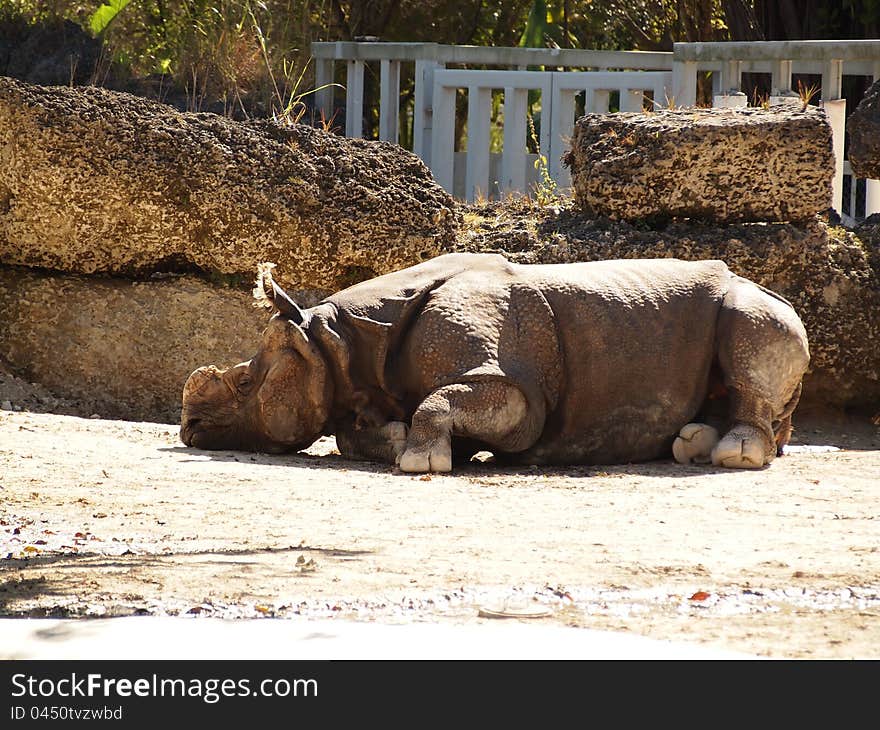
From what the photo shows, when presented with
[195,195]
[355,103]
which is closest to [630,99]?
[355,103]

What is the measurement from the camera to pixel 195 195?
31.7ft

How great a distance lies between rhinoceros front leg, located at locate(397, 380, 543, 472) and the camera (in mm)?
7211

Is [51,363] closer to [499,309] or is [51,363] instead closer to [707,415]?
[499,309]

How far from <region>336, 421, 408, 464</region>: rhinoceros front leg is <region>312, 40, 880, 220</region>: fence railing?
4199 millimetres

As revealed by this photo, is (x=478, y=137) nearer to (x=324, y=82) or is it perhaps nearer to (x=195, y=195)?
(x=324, y=82)

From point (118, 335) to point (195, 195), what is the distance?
102 cm

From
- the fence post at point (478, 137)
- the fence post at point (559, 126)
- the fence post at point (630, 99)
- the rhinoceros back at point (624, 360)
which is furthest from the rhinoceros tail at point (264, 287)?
the fence post at point (559, 126)

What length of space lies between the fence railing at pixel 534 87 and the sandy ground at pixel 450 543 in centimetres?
513

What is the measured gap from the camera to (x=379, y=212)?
32.3 feet

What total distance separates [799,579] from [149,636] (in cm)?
201

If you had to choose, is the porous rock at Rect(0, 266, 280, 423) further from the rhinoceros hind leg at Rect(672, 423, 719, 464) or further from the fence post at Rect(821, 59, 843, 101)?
the fence post at Rect(821, 59, 843, 101)

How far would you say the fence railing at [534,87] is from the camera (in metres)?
12.1

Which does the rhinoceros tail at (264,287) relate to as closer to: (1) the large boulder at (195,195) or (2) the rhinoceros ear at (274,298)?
(2) the rhinoceros ear at (274,298)

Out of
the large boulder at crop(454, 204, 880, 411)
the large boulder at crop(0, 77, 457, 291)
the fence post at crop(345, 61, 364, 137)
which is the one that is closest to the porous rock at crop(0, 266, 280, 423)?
the large boulder at crop(0, 77, 457, 291)
